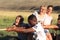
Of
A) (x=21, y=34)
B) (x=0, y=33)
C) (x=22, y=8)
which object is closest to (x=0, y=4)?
(x=22, y=8)

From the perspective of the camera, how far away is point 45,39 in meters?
7.75

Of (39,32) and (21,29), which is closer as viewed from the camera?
(39,32)

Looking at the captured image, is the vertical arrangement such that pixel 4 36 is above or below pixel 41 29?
below

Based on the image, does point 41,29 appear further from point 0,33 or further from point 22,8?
point 22,8

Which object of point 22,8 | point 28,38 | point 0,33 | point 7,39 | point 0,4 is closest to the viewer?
point 28,38

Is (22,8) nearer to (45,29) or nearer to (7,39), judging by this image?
(7,39)

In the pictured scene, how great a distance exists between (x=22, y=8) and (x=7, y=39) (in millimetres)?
14777

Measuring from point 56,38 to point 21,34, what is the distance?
933 mm

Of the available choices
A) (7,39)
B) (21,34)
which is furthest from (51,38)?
(7,39)

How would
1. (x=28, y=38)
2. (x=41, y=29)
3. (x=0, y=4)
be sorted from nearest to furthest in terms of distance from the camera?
(x=41, y=29) → (x=28, y=38) → (x=0, y=4)

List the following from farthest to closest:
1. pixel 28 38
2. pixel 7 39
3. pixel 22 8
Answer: pixel 22 8, pixel 7 39, pixel 28 38

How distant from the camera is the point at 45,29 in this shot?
8.28m

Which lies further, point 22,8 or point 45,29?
point 22,8

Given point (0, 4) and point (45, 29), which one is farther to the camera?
point (0, 4)
